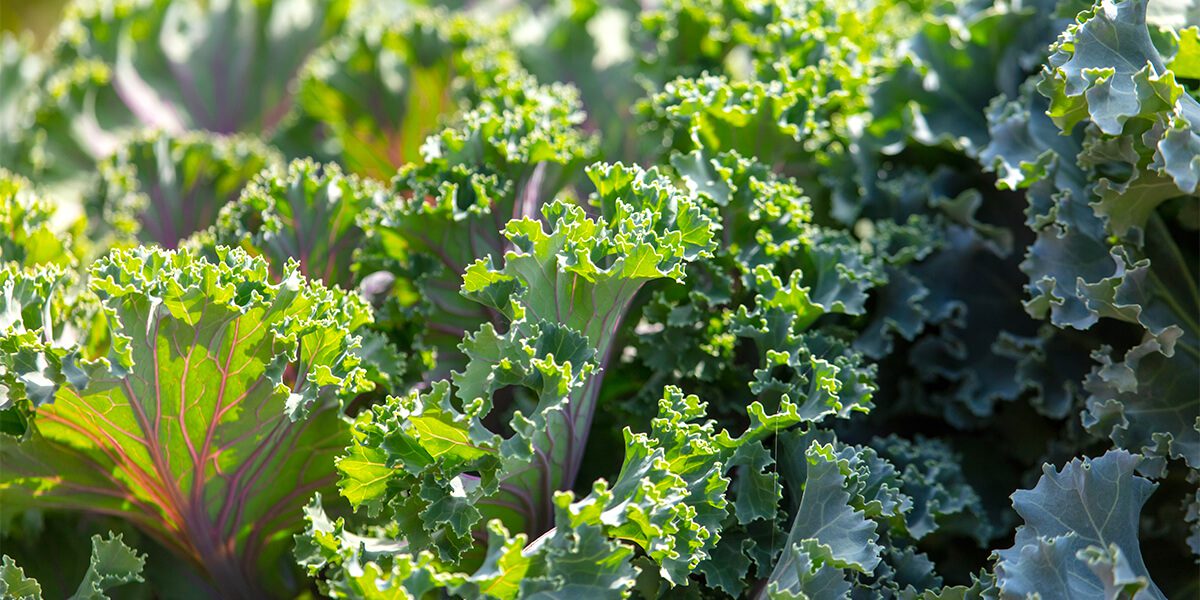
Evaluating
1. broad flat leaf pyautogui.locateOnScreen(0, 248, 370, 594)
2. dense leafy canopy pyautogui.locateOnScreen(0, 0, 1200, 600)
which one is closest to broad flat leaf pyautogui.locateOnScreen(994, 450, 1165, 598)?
dense leafy canopy pyautogui.locateOnScreen(0, 0, 1200, 600)

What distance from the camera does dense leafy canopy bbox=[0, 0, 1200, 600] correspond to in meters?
1.82

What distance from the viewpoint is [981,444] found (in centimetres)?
259

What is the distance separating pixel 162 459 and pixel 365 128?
149 centimetres

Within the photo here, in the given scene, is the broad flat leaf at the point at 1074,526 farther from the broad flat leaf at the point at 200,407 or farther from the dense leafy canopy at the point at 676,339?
the broad flat leaf at the point at 200,407

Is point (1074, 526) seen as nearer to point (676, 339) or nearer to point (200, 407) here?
point (676, 339)

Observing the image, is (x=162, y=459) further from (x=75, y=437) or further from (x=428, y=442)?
(x=428, y=442)

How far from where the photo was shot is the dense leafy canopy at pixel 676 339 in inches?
71.6

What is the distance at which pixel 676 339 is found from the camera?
7.19 ft

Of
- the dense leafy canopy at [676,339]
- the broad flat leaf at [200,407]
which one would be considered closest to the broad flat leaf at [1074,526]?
the dense leafy canopy at [676,339]

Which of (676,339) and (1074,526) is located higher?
(676,339)

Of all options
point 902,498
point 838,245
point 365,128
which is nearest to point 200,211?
point 365,128

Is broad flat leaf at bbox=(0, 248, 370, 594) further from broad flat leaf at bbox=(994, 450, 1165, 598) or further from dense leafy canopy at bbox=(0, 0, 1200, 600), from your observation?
broad flat leaf at bbox=(994, 450, 1165, 598)

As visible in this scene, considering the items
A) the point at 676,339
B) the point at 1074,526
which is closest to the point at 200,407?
the point at 676,339

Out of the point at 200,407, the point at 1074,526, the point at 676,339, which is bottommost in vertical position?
the point at 1074,526
